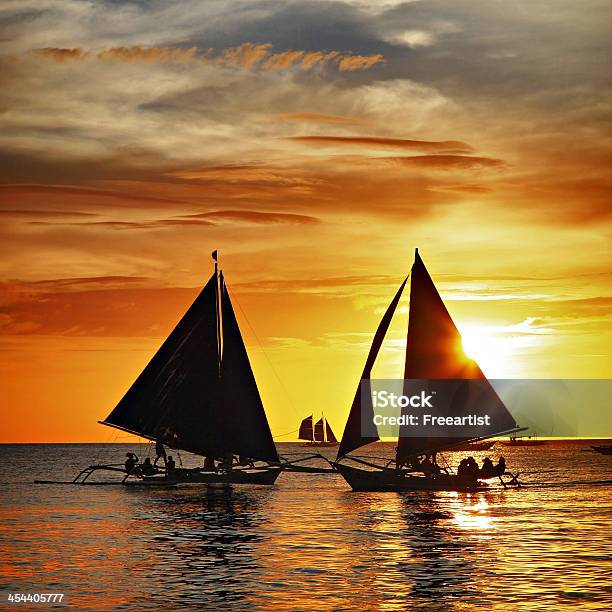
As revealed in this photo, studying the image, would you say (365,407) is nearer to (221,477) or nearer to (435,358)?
(435,358)

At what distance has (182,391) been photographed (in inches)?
3226

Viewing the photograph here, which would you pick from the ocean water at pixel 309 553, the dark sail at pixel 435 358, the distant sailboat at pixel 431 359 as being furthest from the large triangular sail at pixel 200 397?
the dark sail at pixel 435 358

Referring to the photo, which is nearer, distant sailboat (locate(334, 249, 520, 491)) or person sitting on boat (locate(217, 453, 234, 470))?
distant sailboat (locate(334, 249, 520, 491))

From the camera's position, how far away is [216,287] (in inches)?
3300

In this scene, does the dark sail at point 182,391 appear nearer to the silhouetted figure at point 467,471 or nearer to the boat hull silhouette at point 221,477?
the boat hull silhouette at point 221,477

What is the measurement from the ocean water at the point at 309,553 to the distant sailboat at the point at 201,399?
4.56 metres

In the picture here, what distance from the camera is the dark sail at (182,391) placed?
266 ft

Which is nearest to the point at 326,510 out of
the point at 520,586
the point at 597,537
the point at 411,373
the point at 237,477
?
the point at 237,477

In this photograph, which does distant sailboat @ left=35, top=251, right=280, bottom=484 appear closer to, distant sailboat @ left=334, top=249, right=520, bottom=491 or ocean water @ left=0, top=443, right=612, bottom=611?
ocean water @ left=0, top=443, right=612, bottom=611

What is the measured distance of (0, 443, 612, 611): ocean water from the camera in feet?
126

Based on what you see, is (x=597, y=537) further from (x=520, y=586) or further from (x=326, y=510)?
(x=326, y=510)

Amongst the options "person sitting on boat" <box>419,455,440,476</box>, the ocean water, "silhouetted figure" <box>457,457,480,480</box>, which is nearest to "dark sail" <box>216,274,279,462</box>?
the ocean water

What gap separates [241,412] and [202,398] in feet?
10.4

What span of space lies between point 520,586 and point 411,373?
33.8 metres
